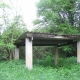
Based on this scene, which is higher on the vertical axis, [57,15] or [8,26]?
[57,15]

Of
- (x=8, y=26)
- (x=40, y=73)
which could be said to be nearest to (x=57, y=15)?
(x=8, y=26)

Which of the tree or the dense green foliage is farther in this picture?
the tree

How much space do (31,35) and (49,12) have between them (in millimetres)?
8866

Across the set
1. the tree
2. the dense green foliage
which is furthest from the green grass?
the tree

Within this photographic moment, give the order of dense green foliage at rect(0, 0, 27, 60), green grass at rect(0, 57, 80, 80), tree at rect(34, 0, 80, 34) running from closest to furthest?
green grass at rect(0, 57, 80, 80)
dense green foliage at rect(0, 0, 27, 60)
tree at rect(34, 0, 80, 34)

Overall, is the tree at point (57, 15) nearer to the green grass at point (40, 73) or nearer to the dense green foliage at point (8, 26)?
the dense green foliage at point (8, 26)

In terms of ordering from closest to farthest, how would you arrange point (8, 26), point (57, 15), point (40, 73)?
1. point (40, 73)
2. point (8, 26)
3. point (57, 15)

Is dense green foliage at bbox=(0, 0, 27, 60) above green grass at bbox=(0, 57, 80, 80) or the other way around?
above

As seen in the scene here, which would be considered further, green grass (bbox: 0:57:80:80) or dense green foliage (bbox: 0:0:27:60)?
dense green foliage (bbox: 0:0:27:60)

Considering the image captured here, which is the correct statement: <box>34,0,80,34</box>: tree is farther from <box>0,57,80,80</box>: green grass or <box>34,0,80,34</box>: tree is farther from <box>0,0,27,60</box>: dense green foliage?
<box>0,57,80,80</box>: green grass

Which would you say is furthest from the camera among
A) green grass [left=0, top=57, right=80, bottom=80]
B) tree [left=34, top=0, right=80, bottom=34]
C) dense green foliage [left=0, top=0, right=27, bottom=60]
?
tree [left=34, top=0, right=80, bottom=34]

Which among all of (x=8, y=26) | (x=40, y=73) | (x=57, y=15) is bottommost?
(x=40, y=73)

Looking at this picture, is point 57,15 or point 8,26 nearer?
point 8,26

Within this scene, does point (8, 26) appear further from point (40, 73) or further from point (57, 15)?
A: point (40, 73)
